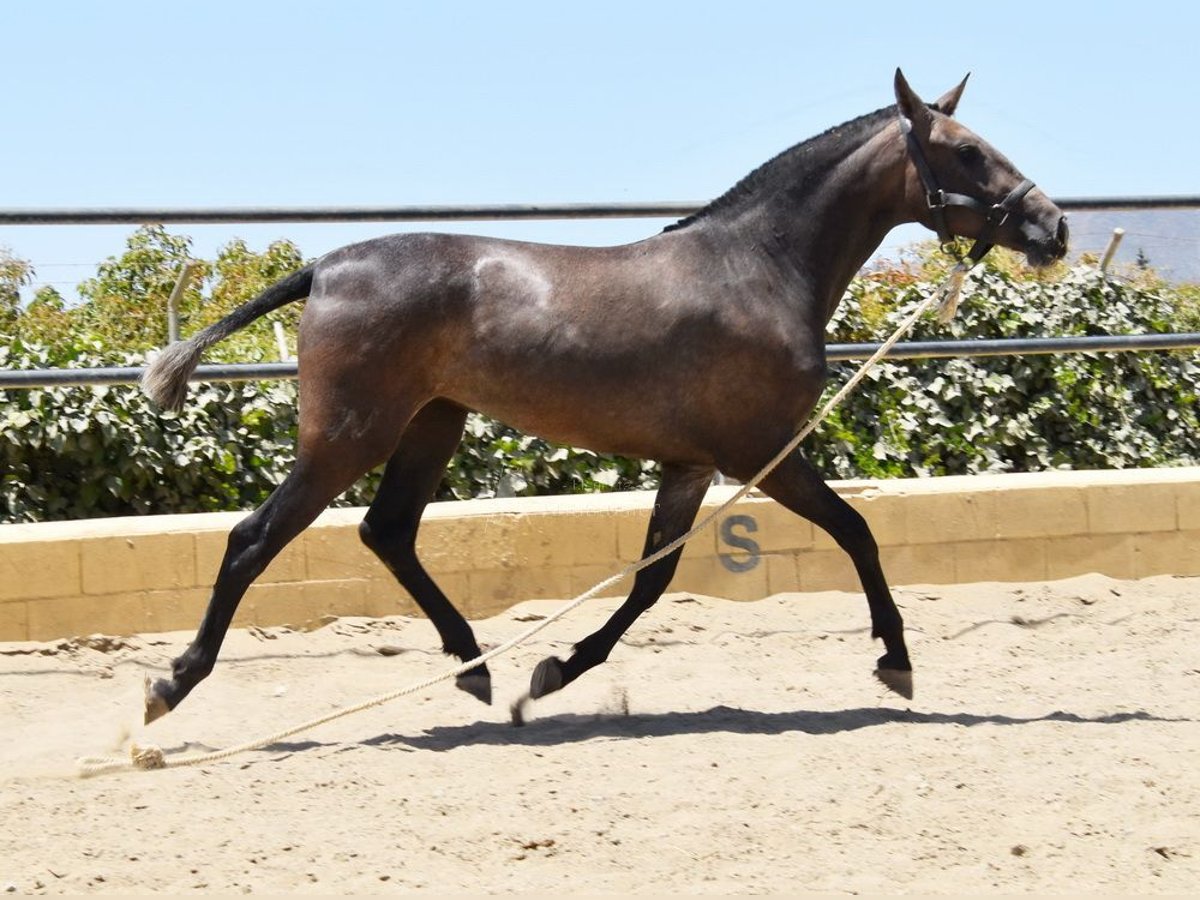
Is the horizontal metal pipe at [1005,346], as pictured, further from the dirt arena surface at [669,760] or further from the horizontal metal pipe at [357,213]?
the dirt arena surface at [669,760]

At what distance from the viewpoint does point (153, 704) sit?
4.63 metres

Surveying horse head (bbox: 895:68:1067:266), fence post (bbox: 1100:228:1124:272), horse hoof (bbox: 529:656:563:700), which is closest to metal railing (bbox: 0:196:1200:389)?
horse head (bbox: 895:68:1067:266)

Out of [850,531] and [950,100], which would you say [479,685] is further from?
[950,100]

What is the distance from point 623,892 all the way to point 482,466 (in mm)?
3725

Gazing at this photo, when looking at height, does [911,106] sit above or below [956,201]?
above

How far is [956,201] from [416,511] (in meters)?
2.15

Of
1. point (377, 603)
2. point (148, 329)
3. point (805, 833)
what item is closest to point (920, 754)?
point (805, 833)

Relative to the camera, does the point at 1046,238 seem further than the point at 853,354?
No

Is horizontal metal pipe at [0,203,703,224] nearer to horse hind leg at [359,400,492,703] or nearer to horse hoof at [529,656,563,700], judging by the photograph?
horse hind leg at [359,400,492,703]

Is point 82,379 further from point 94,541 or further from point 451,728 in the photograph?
point 451,728

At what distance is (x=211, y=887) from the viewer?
3295mm

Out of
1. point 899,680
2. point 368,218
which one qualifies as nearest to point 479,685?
point 899,680

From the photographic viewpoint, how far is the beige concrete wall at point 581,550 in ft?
18.8

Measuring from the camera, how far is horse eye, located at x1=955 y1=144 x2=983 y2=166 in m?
5.03
